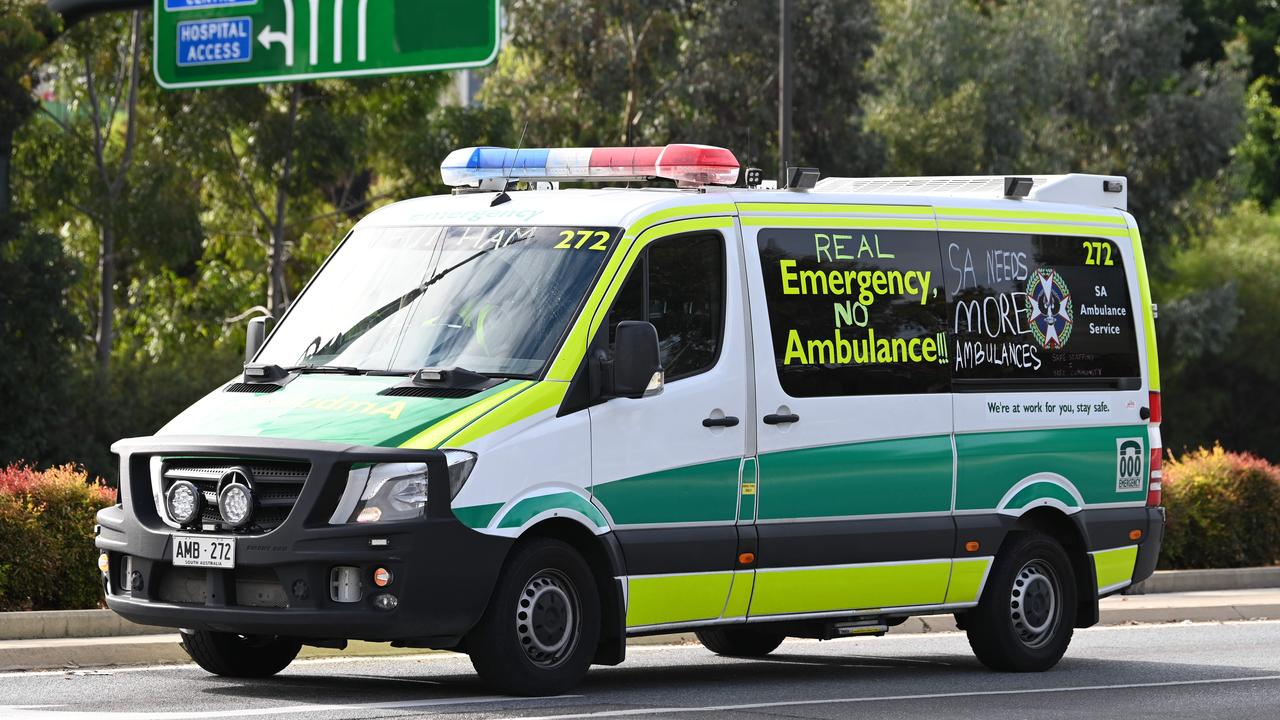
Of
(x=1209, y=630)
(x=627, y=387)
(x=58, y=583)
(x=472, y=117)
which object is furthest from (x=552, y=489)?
(x=472, y=117)

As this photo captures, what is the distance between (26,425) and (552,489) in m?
16.5

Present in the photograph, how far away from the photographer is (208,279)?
33281mm

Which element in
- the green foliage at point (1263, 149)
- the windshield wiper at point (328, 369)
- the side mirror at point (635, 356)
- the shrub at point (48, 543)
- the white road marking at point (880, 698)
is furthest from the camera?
the green foliage at point (1263, 149)

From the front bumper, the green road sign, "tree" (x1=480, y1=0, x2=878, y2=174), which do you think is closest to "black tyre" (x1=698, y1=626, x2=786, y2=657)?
the front bumper

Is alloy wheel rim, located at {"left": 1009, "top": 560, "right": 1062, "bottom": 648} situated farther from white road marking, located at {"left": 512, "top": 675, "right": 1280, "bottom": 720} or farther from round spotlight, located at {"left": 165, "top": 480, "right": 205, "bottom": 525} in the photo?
round spotlight, located at {"left": 165, "top": 480, "right": 205, "bottom": 525}

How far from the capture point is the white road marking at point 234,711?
9.38 m

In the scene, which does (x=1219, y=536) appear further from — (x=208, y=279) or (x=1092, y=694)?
(x=208, y=279)

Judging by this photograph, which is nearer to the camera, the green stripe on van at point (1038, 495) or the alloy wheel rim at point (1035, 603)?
the green stripe on van at point (1038, 495)

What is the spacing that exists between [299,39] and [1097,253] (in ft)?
27.3

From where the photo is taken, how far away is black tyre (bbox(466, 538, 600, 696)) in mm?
9828

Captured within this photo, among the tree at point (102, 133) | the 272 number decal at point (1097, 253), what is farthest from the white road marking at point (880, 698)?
the tree at point (102, 133)

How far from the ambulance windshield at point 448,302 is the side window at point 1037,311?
Answer: 8.32 feet

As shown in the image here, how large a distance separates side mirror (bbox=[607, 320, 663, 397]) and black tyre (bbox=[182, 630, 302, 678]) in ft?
7.50

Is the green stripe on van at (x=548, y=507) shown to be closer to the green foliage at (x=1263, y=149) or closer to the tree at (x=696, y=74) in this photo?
the tree at (x=696, y=74)
